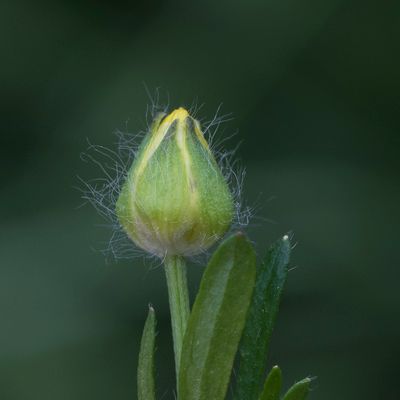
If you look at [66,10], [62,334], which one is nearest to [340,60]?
[66,10]

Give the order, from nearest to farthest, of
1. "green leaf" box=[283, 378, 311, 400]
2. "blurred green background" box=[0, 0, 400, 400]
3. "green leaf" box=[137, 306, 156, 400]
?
"green leaf" box=[283, 378, 311, 400] < "green leaf" box=[137, 306, 156, 400] < "blurred green background" box=[0, 0, 400, 400]

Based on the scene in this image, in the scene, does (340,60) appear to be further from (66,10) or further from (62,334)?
(62,334)

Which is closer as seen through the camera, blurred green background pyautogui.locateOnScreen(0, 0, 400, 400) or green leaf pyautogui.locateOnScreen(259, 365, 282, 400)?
green leaf pyautogui.locateOnScreen(259, 365, 282, 400)

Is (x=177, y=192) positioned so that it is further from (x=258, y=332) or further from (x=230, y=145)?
(x=230, y=145)

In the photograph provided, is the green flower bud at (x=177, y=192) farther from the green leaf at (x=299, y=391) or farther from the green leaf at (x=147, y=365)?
the green leaf at (x=299, y=391)

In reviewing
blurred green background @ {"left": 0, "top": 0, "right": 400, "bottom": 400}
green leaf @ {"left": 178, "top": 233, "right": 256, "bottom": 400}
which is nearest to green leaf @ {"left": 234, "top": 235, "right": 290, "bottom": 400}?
green leaf @ {"left": 178, "top": 233, "right": 256, "bottom": 400}

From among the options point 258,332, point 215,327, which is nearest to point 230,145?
point 258,332

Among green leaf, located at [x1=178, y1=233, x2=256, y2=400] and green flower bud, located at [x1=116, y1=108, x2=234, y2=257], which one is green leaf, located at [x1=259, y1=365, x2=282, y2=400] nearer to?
green leaf, located at [x1=178, y1=233, x2=256, y2=400]
